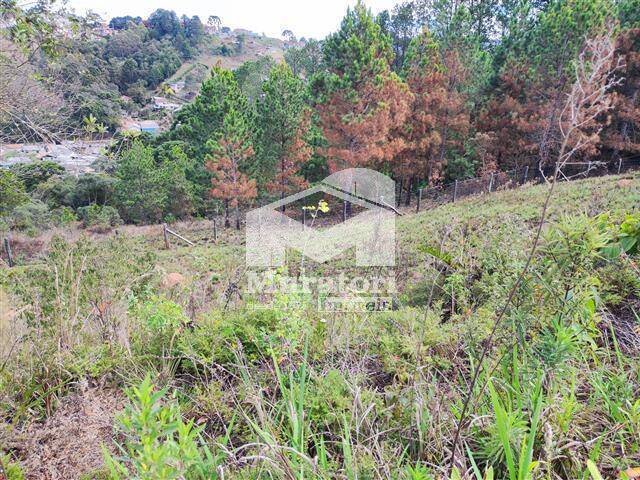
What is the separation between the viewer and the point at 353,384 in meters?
1.36

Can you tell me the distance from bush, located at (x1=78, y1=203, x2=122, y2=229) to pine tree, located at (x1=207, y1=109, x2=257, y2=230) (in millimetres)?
7406

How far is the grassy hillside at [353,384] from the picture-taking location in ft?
3.54

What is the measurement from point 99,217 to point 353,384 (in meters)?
21.2

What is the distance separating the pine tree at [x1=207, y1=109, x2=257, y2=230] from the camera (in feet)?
49.2

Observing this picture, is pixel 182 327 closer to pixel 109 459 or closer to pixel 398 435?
pixel 109 459

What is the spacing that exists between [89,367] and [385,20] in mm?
27780

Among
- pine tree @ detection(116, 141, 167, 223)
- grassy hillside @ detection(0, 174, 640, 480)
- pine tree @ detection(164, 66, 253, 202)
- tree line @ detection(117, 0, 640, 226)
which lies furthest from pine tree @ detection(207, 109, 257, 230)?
grassy hillside @ detection(0, 174, 640, 480)

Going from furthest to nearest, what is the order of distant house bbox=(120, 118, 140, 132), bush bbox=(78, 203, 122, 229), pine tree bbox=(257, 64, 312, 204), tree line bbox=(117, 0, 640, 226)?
1. bush bbox=(78, 203, 122, 229)
2. pine tree bbox=(257, 64, 312, 204)
3. tree line bbox=(117, 0, 640, 226)
4. distant house bbox=(120, 118, 140, 132)

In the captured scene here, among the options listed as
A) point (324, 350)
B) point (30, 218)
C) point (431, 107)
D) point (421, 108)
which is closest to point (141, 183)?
point (30, 218)

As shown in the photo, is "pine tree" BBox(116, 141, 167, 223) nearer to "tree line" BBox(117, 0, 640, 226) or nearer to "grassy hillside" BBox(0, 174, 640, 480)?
"tree line" BBox(117, 0, 640, 226)

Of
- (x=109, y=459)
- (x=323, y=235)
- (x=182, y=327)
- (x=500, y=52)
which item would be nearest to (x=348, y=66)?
(x=323, y=235)

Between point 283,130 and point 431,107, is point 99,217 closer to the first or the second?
point 283,130

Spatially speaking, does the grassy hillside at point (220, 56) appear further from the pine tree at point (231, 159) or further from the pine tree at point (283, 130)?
the pine tree at point (231, 159)

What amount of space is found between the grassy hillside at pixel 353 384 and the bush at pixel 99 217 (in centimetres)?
1913
